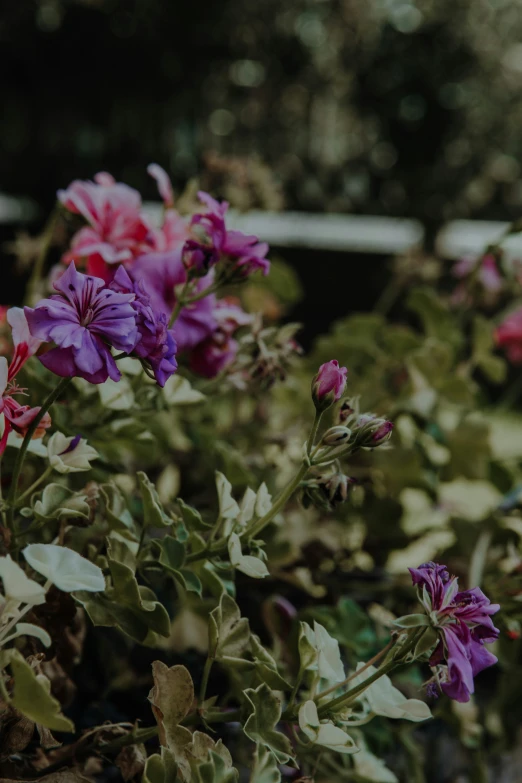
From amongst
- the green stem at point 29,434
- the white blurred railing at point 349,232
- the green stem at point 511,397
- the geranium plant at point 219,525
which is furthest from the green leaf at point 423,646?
the white blurred railing at point 349,232

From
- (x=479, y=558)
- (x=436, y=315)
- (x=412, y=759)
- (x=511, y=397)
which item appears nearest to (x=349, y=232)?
(x=511, y=397)

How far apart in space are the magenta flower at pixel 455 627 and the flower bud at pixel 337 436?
71 millimetres

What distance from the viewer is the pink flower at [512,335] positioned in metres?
0.94

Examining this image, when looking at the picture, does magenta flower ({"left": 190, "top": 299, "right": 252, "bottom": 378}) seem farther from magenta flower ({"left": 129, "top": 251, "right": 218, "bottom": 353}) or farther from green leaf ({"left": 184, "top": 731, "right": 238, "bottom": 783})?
green leaf ({"left": 184, "top": 731, "right": 238, "bottom": 783})

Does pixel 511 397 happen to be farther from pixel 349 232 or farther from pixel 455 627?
pixel 349 232

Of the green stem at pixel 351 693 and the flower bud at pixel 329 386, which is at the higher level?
the flower bud at pixel 329 386

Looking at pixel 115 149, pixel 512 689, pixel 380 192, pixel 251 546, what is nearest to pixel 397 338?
pixel 512 689

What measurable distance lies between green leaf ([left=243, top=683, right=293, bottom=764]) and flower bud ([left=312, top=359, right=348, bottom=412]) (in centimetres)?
15

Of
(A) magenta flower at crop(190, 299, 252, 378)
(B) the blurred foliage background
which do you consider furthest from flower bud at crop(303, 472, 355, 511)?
(B) the blurred foliage background

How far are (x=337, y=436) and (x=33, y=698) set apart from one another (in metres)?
0.18

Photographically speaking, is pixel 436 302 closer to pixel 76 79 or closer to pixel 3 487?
pixel 3 487

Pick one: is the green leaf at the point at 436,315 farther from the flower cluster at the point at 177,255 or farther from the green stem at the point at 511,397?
the flower cluster at the point at 177,255

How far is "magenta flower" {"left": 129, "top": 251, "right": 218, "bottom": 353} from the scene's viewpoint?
58 centimetres

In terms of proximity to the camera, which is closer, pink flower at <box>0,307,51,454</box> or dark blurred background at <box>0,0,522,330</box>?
pink flower at <box>0,307,51,454</box>
